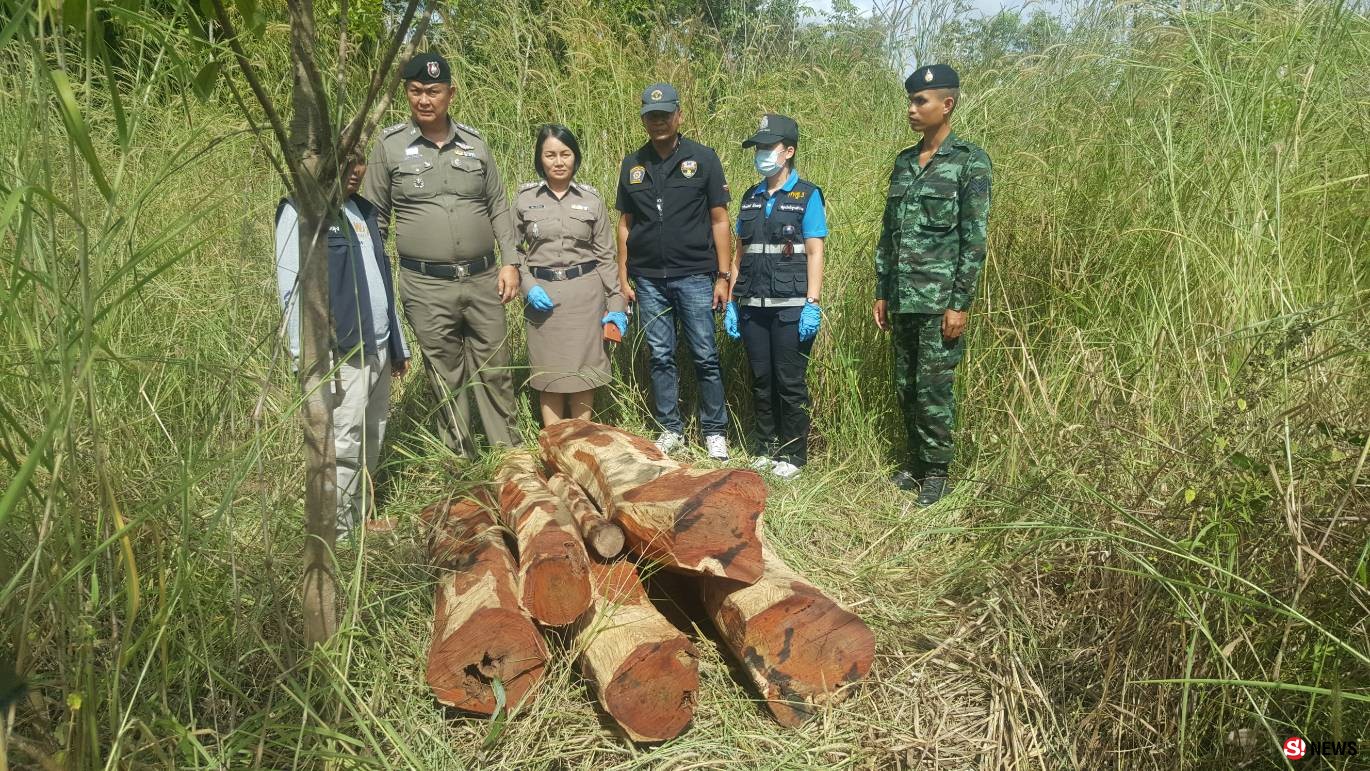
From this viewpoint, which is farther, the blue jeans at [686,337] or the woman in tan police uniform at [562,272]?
the blue jeans at [686,337]

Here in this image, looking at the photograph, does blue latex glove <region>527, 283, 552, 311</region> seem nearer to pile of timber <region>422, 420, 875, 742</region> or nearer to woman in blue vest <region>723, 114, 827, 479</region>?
woman in blue vest <region>723, 114, 827, 479</region>

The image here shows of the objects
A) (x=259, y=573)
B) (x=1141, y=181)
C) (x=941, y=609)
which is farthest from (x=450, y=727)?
(x=1141, y=181)

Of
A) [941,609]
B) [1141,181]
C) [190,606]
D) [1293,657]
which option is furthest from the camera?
[1141,181]

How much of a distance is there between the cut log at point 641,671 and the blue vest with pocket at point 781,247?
85.7 inches

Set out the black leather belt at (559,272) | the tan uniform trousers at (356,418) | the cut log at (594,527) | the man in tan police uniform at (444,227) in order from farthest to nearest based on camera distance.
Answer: the black leather belt at (559,272)
the man in tan police uniform at (444,227)
the tan uniform trousers at (356,418)
the cut log at (594,527)

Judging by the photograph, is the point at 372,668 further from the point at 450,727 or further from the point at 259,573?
the point at 259,573

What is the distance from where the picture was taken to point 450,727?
2.37m

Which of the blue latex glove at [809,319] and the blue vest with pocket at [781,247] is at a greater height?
the blue vest with pocket at [781,247]

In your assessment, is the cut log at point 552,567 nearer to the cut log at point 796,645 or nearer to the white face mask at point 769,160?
the cut log at point 796,645

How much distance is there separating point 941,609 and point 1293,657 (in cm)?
119

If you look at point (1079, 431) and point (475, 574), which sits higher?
point (1079, 431)

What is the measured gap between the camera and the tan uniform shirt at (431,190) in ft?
13.1

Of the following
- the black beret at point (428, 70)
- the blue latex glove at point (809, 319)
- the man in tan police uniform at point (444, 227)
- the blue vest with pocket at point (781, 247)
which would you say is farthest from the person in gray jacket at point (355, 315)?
the blue latex glove at point (809, 319)

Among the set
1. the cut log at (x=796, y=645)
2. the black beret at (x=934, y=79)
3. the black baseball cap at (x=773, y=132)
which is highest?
the black beret at (x=934, y=79)
